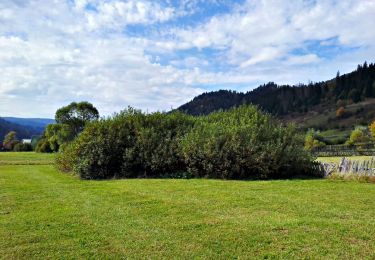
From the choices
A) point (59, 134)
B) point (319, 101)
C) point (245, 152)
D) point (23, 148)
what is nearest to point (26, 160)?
point (59, 134)

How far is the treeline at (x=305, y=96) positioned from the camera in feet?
525

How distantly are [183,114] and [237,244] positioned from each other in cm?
1642

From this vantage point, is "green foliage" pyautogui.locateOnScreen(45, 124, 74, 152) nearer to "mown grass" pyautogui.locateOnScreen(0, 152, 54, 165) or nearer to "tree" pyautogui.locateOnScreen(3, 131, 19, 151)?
"mown grass" pyautogui.locateOnScreen(0, 152, 54, 165)

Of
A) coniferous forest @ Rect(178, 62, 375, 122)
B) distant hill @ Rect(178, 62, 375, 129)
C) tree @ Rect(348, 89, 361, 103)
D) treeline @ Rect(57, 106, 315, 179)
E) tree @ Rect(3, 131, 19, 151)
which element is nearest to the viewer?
treeline @ Rect(57, 106, 315, 179)

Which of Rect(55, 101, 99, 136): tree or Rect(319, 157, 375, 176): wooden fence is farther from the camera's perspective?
Rect(55, 101, 99, 136): tree

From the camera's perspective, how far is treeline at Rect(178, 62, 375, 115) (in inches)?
6296

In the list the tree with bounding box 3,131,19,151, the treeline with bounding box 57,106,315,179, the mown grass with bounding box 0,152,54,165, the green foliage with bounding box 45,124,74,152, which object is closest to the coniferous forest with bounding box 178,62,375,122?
the tree with bounding box 3,131,19,151

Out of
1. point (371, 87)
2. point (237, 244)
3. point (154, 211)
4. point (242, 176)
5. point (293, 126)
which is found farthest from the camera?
point (371, 87)

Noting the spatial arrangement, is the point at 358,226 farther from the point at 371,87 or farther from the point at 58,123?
the point at 371,87

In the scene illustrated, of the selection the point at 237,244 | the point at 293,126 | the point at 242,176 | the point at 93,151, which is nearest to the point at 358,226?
the point at 237,244

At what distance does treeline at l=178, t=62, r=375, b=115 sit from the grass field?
143 metres

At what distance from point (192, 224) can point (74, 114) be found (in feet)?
181

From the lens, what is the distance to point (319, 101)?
171 metres

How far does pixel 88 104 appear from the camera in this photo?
2418 inches
